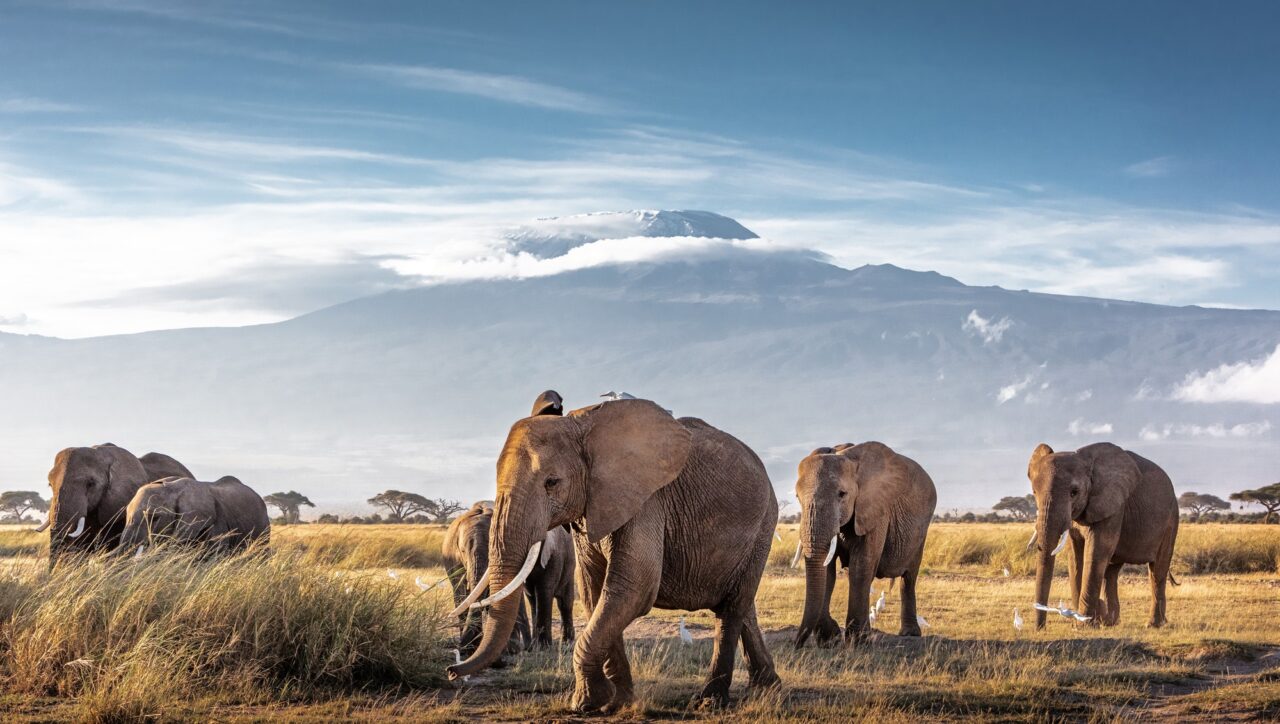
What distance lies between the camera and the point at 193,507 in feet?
61.6

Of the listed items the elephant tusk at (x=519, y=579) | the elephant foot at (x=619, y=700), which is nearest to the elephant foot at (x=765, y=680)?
the elephant foot at (x=619, y=700)

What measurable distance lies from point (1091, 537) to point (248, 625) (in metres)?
12.1

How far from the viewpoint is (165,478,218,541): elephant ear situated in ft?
60.5

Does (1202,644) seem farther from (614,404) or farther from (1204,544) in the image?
(1204,544)

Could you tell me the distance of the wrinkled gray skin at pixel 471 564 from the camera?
13.4m

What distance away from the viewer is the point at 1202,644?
49.4 ft

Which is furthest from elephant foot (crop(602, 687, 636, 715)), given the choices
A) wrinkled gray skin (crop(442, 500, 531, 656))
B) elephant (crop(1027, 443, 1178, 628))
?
elephant (crop(1027, 443, 1178, 628))

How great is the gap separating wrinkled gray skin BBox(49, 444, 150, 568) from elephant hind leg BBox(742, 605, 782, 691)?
11.5 meters

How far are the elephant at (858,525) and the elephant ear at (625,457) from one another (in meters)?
5.90

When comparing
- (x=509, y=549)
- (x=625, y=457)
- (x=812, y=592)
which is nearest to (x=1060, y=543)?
(x=812, y=592)

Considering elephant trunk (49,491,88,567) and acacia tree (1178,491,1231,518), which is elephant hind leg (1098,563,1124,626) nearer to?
elephant trunk (49,491,88,567)

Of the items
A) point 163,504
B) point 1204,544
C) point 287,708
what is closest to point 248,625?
point 287,708

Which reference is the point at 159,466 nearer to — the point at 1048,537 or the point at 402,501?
the point at 1048,537

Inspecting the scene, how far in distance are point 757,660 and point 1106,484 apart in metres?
9.22
